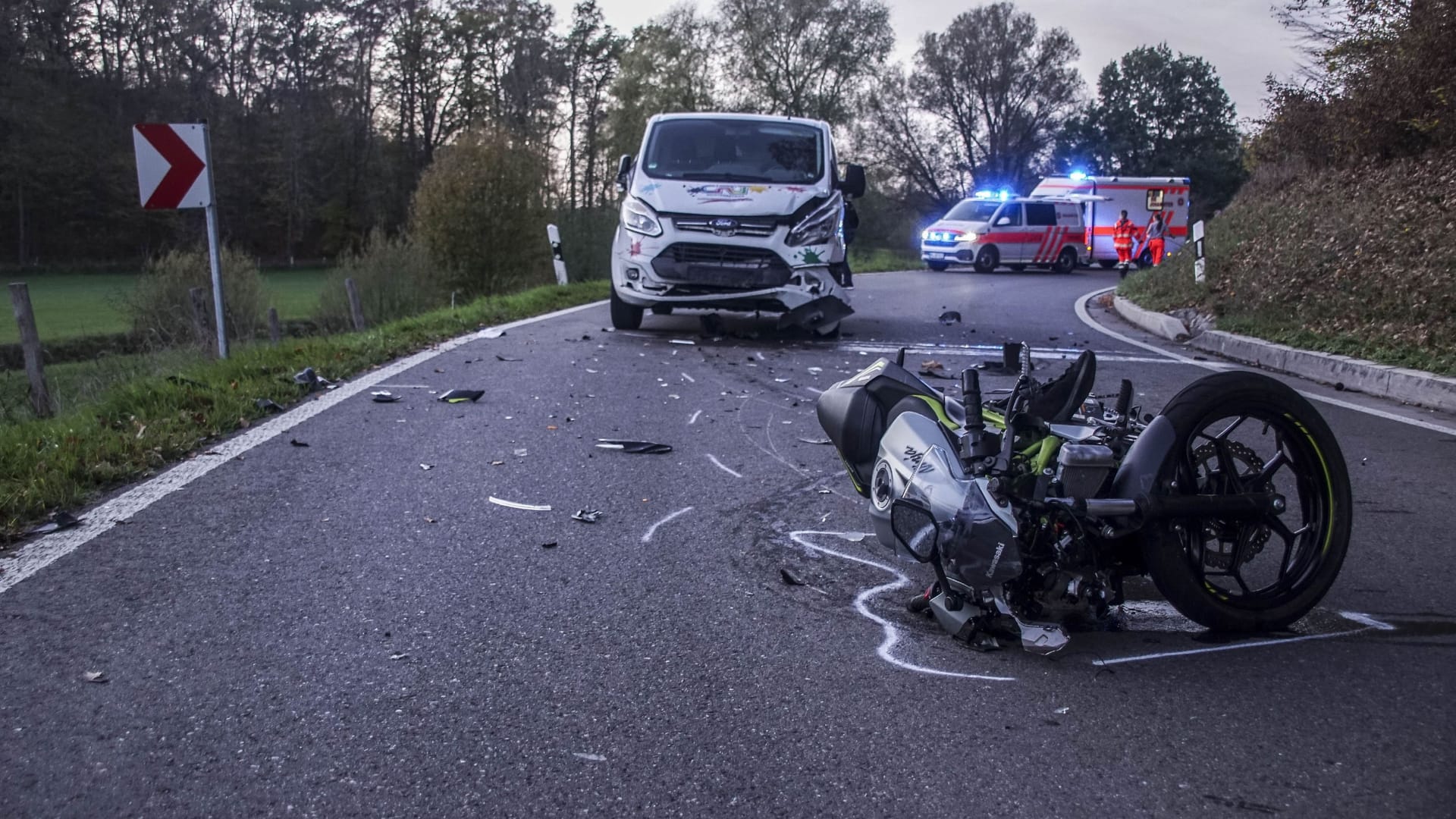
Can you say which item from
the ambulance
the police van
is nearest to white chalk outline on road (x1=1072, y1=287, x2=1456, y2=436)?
the police van

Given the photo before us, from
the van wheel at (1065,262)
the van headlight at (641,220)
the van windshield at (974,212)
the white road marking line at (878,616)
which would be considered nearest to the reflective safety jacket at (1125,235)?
the van wheel at (1065,262)

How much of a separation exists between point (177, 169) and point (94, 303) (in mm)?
20971

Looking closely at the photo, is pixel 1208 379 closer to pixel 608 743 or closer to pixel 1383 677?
pixel 1383 677

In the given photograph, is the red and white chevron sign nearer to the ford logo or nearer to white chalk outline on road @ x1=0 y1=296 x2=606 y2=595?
white chalk outline on road @ x1=0 y1=296 x2=606 y2=595

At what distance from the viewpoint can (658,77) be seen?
5231 centimetres

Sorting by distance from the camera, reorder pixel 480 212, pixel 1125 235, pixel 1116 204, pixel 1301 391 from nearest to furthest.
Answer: pixel 1301 391 → pixel 480 212 → pixel 1125 235 → pixel 1116 204

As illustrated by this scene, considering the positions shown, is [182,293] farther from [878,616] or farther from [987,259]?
[878,616]

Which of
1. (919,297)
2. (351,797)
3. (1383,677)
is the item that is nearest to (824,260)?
(919,297)

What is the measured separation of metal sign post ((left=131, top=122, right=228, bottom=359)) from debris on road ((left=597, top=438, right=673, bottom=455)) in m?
4.67

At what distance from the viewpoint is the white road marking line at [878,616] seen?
11.4 feet

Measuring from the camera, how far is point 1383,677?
3.42 m

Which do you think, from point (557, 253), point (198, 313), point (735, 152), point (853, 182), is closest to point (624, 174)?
point (735, 152)

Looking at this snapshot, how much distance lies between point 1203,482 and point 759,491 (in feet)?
7.48

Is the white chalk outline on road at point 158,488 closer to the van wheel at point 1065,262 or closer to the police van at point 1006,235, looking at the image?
the police van at point 1006,235
